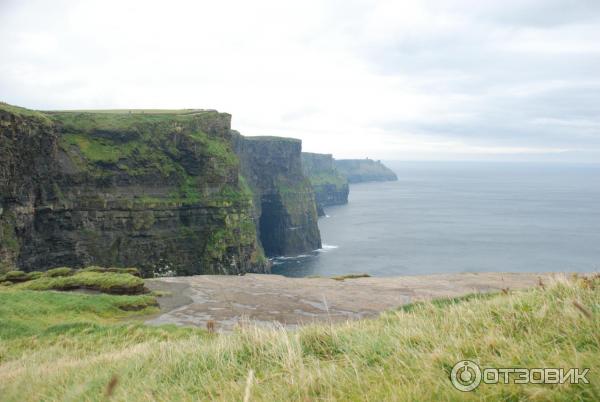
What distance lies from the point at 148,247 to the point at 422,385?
70374 mm

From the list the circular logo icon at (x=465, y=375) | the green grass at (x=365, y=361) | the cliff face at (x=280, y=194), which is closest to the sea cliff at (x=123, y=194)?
the cliff face at (x=280, y=194)

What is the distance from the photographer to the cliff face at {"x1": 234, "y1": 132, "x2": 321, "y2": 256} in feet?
419

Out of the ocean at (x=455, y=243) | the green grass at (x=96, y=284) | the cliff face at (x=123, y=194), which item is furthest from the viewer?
the ocean at (x=455, y=243)

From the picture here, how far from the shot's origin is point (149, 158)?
248 ft

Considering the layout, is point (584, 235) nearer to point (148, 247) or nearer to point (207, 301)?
point (148, 247)

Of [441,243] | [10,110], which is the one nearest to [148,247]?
[10,110]

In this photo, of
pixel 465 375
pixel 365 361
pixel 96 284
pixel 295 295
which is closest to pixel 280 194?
pixel 295 295

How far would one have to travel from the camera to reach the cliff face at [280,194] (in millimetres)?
127625

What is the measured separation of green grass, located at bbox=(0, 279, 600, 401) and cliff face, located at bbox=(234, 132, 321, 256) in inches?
4590

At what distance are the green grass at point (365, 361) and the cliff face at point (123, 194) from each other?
55419 millimetres

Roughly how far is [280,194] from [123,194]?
67.5m

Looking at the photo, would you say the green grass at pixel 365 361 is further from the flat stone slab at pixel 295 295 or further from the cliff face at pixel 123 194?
the cliff face at pixel 123 194

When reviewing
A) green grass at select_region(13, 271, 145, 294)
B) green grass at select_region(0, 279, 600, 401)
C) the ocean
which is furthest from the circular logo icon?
the ocean

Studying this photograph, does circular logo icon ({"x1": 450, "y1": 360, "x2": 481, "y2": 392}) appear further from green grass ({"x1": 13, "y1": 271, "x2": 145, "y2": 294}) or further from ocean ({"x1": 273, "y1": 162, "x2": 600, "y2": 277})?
ocean ({"x1": 273, "y1": 162, "x2": 600, "y2": 277})
